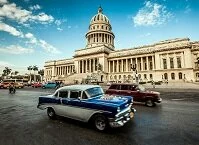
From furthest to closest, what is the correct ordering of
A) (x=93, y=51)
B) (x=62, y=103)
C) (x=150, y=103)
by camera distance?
(x=93, y=51), (x=150, y=103), (x=62, y=103)

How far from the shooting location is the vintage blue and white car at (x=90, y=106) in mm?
5942

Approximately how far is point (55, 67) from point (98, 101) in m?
94.1

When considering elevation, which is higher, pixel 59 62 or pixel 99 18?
pixel 99 18

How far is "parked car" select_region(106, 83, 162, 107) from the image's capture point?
12000 millimetres

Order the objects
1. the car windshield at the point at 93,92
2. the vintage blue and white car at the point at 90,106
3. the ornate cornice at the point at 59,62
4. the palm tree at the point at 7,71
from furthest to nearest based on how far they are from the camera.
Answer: the palm tree at the point at 7,71 < the ornate cornice at the point at 59,62 < the car windshield at the point at 93,92 < the vintage blue and white car at the point at 90,106

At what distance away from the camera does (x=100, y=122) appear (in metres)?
6.26

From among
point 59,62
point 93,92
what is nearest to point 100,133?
point 93,92

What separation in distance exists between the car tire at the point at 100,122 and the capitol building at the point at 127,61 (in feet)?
130

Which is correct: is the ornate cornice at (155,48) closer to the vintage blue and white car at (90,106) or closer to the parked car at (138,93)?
the parked car at (138,93)

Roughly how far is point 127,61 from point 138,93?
6056cm

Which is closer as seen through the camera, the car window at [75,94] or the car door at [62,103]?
the car window at [75,94]

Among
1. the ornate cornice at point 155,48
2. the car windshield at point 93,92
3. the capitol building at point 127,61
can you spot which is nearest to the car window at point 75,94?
the car windshield at point 93,92

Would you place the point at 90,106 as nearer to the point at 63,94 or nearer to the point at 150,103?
the point at 63,94

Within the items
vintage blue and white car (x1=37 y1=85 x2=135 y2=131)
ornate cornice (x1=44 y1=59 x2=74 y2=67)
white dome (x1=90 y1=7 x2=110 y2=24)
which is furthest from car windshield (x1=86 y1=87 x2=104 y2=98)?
white dome (x1=90 y1=7 x2=110 y2=24)
